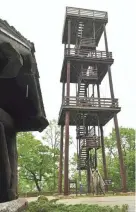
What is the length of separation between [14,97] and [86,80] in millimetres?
18530

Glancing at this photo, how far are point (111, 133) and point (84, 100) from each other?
23.0 m

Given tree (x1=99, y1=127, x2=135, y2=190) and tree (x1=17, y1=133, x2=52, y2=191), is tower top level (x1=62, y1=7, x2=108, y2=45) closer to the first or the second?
tree (x1=17, y1=133, x2=52, y2=191)

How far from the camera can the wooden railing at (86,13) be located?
22.4 m

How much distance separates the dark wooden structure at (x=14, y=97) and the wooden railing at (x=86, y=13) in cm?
1939

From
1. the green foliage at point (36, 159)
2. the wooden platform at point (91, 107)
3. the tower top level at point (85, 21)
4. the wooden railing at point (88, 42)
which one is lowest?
the green foliage at point (36, 159)

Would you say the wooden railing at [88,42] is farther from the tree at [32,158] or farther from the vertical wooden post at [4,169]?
the vertical wooden post at [4,169]

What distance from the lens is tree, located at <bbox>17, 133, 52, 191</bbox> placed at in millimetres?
30938

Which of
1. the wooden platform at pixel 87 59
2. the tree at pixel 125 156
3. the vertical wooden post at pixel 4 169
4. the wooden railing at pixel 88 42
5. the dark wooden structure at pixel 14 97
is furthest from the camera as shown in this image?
the tree at pixel 125 156

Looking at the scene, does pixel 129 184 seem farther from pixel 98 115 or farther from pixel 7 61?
pixel 7 61

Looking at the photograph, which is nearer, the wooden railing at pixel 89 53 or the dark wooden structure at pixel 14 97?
the dark wooden structure at pixel 14 97

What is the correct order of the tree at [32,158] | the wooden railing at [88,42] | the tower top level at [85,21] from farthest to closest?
1. the tree at [32,158]
2. the wooden railing at [88,42]
3. the tower top level at [85,21]

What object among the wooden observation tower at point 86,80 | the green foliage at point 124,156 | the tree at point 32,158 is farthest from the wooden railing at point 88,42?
the green foliage at point 124,156

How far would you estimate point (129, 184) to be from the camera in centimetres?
3772

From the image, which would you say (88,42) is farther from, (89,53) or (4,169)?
(4,169)
